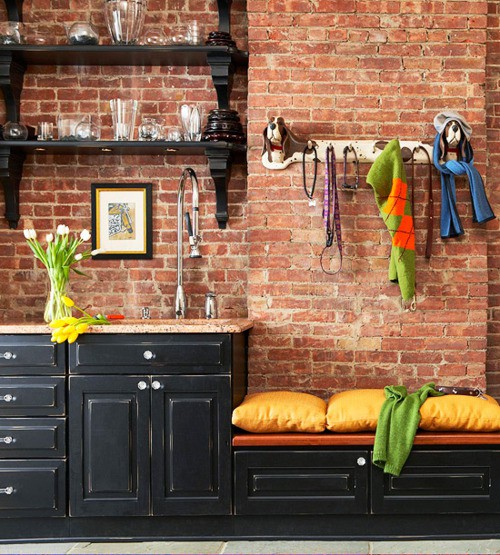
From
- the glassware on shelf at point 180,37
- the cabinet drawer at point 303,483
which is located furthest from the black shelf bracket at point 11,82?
the cabinet drawer at point 303,483

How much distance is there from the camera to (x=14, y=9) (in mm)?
3914

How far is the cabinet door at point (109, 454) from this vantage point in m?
3.25

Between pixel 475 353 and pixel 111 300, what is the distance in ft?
6.07

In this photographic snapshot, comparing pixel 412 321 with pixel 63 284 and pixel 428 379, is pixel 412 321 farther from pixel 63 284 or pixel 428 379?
pixel 63 284

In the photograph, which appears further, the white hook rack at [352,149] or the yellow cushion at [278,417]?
the white hook rack at [352,149]

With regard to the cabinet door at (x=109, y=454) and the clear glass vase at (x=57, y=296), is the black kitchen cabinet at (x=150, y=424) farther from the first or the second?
the clear glass vase at (x=57, y=296)

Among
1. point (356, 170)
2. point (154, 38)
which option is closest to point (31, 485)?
point (356, 170)

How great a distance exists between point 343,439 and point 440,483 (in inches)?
17.9

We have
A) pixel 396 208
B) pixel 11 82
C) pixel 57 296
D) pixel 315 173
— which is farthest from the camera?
pixel 11 82

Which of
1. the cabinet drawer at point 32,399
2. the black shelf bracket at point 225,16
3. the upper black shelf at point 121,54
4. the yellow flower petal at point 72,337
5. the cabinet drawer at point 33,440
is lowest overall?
the cabinet drawer at point 33,440

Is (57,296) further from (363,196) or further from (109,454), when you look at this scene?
(363,196)

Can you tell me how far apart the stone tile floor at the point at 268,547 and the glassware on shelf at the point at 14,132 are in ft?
6.20

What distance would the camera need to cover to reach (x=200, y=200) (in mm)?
3998

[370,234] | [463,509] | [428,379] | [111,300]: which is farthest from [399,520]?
[111,300]
